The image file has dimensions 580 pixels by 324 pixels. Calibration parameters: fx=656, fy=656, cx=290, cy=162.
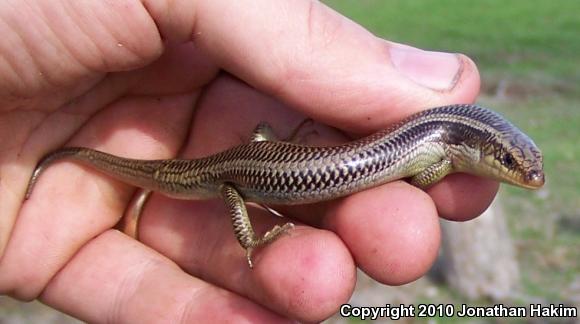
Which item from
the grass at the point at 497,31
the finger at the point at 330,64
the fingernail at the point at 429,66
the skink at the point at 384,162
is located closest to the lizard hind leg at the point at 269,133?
the skink at the point at 384,162

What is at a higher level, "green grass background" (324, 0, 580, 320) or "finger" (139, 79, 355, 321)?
"finger" (139, 79, 355, 321)

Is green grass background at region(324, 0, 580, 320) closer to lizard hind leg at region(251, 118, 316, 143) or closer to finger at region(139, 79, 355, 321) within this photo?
lizard hind leg at region(251, 118, 316, 143)

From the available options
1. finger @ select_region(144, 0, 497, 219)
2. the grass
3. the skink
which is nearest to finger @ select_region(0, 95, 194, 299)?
the skink

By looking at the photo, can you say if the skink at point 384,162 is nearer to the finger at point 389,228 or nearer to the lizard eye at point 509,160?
the lizard eye at point 509,160

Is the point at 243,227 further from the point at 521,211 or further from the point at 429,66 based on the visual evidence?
the point at 521,211

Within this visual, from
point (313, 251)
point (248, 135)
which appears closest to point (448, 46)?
point (248, 135)

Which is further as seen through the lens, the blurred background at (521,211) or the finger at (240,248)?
the blurred background at (521,211)

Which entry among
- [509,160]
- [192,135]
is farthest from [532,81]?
[509,160]
